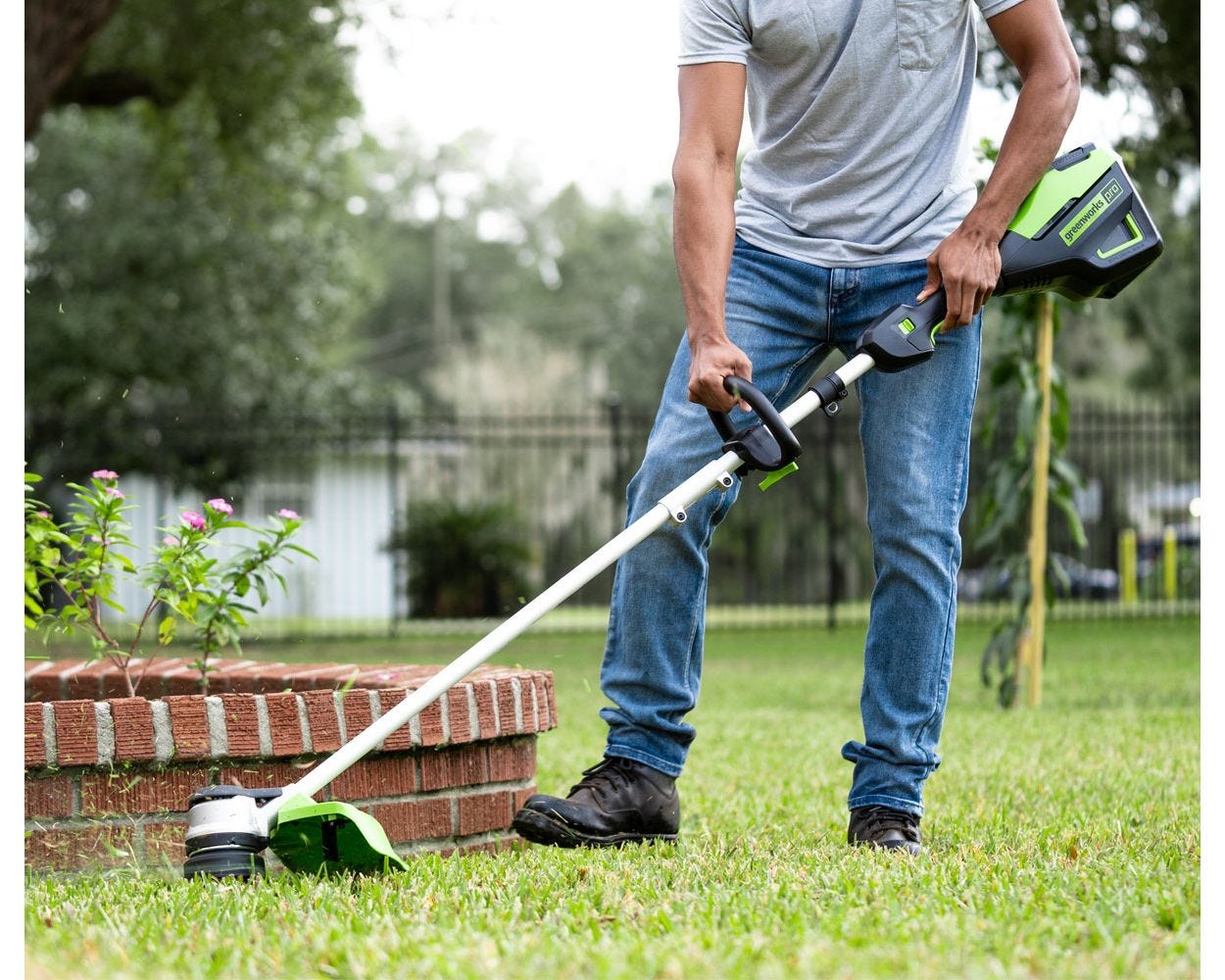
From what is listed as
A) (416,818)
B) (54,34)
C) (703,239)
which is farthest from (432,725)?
(54,34)

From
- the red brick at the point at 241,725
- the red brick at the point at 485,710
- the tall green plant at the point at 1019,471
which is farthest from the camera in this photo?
the tall green plant at the point at 1019,471

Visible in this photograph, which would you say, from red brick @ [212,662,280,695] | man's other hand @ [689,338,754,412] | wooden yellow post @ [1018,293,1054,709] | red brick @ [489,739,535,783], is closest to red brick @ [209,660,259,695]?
red brick @ [212,662,280,695]

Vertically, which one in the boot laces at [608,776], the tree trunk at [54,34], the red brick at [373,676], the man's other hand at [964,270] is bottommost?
the boot laces at [608,776]

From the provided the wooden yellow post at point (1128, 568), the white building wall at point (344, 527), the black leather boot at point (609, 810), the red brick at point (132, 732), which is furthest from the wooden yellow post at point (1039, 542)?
the white building wall at point (344, 527)

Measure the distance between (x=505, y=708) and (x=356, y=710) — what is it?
33 cm

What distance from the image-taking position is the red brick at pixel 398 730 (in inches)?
102

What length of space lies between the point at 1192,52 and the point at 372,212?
3265 centimetres

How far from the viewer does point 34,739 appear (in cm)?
242

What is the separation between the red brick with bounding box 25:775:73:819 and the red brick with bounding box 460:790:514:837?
0.73 metres

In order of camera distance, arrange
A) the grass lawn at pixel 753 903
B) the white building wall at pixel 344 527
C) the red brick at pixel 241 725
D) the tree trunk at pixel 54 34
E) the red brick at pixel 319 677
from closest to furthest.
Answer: the grass lawn at pixel 753 903 → the red brick at pixel 241 725 → the red brick at pixel 319 677 → the tree trunk at pixel 54 34 → the white building wall at pixel 344 527

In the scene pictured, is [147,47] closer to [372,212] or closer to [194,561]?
[194,561]

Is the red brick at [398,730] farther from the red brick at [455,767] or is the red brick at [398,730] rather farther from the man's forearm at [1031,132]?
the man's forearm at [1031,132]

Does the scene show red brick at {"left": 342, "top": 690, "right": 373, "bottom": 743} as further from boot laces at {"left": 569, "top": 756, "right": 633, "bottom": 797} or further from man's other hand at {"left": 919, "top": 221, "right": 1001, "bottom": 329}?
man's other hand at {"left": 919, "top": 221, "right": 1001, "bottom": 329}

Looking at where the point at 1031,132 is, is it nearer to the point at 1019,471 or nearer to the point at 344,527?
the point at 1019,471
